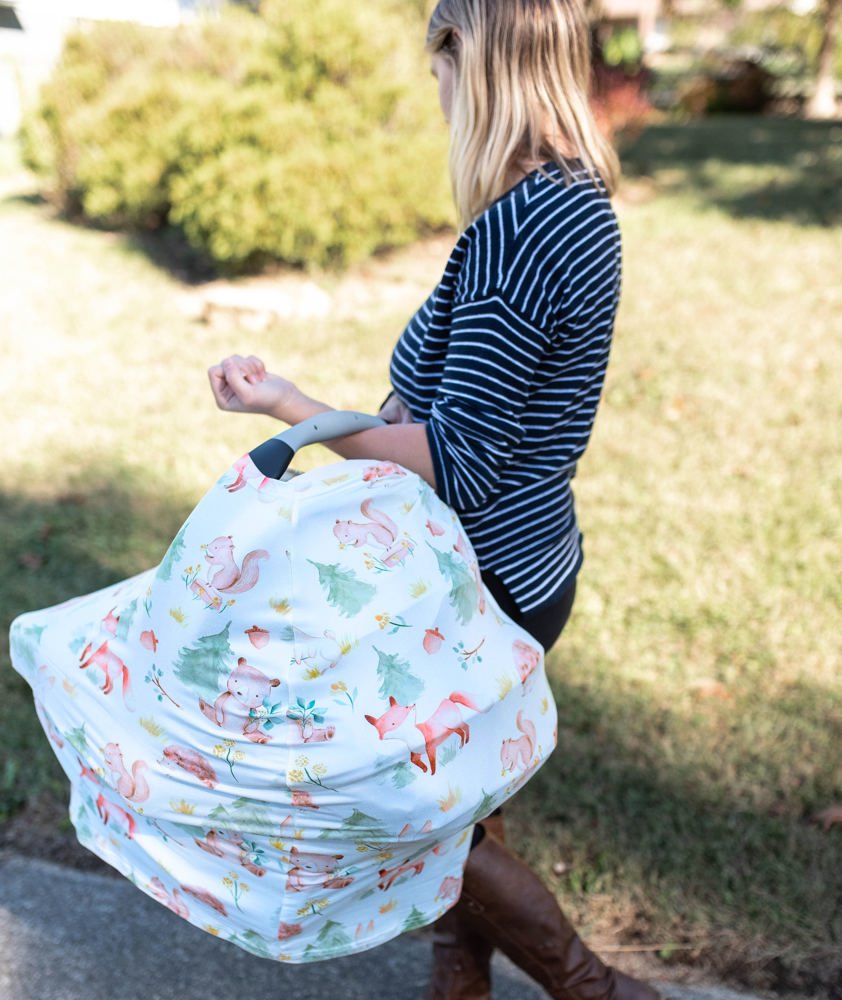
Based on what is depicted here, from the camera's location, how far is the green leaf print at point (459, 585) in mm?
1509

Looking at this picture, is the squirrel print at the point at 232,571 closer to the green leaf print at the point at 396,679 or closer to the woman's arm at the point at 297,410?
the green leaf print at the point at 396,679

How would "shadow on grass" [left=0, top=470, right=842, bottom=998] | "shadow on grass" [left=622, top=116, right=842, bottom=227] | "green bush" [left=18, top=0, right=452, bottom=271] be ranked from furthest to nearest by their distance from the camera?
"shadow on grass" [left=622, top=116, right=842, bottom=227]
"green bush" [left=18, top=0, right=452, bottom=271]
"shadow on grass" [left=0, top=470, right=842, bottom=998]

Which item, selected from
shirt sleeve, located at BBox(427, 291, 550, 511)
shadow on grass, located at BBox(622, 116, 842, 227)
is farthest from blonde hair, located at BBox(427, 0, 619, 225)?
shadow on grass, located at BBox(622, 116, 842, 227)

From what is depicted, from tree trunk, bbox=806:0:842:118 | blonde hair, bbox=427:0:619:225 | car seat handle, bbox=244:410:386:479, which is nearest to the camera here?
car seat handle, bbox=244:410:386:479

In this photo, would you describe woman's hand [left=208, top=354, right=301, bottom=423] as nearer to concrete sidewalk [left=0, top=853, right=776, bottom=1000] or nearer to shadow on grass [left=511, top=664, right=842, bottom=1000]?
concrete sidewalk [left=0, top=853, right=776, bottom=1000]

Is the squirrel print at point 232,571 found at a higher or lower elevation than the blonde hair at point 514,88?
lower

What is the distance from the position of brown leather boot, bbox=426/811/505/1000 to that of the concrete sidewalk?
17 cm

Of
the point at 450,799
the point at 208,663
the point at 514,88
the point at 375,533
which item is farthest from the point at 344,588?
the point at 514,88

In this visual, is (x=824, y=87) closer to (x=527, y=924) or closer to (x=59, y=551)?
(x=59, y=551)

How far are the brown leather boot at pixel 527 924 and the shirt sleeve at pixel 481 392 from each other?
2.50 feet

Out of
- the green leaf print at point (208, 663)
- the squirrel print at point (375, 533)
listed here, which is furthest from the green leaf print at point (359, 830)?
the squirrel print at point (375, 533)

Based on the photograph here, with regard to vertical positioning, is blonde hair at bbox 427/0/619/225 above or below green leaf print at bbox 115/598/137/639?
above

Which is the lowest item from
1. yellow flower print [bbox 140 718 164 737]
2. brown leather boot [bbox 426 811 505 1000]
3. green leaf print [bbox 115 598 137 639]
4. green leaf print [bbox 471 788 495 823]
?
brown leather boot [bbox 426 811 505 1000]

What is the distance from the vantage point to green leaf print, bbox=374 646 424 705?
1.41m
